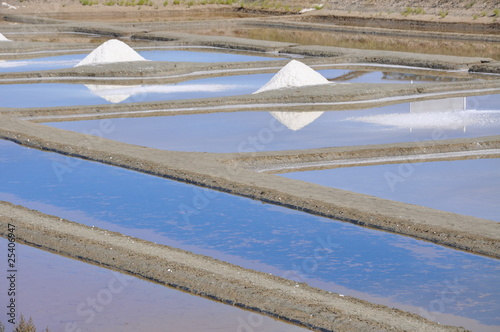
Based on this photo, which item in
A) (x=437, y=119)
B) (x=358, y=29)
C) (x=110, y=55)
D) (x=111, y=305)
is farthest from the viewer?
(x=358, y=29)

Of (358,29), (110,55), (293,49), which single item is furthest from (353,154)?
(358,29)

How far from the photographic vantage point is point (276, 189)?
5.93 metres

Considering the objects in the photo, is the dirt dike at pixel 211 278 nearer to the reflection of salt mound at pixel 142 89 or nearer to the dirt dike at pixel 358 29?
the reflection of salt mound at pixel 142 89

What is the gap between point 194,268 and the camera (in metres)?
4.36

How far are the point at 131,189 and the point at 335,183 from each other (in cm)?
135

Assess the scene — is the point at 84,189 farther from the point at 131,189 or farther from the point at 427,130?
the point at 427,130

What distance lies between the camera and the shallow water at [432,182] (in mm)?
5688

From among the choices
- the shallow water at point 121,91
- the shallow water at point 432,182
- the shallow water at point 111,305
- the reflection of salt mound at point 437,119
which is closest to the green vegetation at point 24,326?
the shallow water at point 111,305

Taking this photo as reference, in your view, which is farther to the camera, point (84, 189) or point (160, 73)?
point (160, 73)

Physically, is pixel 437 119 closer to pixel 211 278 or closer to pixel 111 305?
pixel 211 278

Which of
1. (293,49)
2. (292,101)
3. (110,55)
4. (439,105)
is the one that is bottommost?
(439,105)

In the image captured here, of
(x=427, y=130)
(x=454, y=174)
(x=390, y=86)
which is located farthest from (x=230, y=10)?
(x=454, y=174)

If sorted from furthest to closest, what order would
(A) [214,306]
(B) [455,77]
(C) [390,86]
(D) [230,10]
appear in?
1. (D) [230,10]
2. (B) [455,77]
3. (C) [390,86]
4. (A) [214,306]

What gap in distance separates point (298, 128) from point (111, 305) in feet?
15.9
